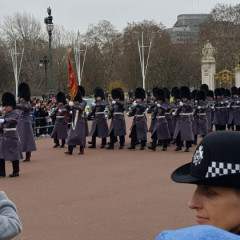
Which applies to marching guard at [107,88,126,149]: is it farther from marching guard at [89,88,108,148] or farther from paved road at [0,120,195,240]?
paved road at [0,120,195,240]

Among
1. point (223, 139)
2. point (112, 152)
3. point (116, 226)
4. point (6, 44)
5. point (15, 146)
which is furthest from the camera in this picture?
point (6, 44)

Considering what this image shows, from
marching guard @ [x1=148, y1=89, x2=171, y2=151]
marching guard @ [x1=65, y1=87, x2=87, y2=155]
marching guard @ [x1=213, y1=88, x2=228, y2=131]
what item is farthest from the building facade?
marching guard @ [x1=65, y1=87, x2=87, y2=155]

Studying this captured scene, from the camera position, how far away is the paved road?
5961mm

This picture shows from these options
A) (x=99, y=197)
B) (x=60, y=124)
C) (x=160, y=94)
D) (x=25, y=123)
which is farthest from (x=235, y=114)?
(x=99, y=197)

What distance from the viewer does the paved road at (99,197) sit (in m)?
5.96

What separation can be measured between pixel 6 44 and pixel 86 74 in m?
10.3

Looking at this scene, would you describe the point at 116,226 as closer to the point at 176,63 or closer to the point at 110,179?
the point at 110,179

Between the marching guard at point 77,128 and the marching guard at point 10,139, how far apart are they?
3.44m

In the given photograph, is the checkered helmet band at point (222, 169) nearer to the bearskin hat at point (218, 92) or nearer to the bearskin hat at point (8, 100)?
the bearskin hat at point (8, 100)

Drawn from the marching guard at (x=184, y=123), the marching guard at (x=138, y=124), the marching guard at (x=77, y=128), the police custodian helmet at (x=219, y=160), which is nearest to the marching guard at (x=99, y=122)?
the marching guard at (x=138, y=124)

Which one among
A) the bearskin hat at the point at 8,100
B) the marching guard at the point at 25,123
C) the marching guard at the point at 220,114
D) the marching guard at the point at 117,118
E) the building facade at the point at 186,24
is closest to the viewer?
the bearskin hat at the point at 8,100

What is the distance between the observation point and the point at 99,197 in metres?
7.80

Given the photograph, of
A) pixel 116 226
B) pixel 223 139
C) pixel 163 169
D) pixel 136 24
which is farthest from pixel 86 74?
pixel 223 139

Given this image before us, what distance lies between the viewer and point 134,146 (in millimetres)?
15008
